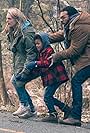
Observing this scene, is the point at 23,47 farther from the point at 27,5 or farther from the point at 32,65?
the point at 27,5

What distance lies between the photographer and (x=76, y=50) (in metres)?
7.65

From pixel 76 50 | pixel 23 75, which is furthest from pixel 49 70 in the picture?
pixel 76 50

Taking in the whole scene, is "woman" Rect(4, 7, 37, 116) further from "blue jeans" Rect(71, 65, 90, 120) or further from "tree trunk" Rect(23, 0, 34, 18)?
"tree trunk" Rect(23, 0, 34, 18)

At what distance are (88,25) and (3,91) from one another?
16.0ft

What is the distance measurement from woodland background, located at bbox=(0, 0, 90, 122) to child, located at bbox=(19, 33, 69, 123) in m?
→ 0.93

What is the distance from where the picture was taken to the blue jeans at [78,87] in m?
7.75

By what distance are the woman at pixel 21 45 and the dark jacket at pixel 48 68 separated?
0.16m

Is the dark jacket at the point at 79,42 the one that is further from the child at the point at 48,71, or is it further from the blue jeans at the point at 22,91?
the blue jeans at the point at 22,91

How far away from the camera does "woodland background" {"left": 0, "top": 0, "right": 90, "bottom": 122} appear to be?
34.7ft

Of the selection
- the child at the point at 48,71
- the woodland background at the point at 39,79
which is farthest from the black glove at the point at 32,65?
the woodland background at the point at 39,79

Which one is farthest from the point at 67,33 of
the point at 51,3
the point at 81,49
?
the point at 51,3

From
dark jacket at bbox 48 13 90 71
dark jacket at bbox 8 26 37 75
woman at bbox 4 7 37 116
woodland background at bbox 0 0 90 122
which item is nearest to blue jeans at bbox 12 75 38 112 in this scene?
woman at bbox 4 7 37 116

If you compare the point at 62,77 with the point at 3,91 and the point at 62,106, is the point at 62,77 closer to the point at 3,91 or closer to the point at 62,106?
the point at 62,106

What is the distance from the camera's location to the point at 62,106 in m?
8.33
